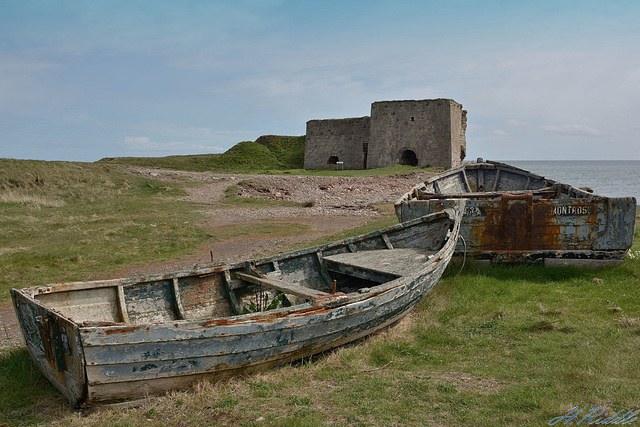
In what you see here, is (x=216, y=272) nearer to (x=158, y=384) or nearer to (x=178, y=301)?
(x=178, y=301)

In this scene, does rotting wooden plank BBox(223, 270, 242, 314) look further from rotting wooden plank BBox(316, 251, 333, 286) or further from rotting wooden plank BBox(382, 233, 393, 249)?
rotting wooden plank BBox(382, 233, 393, 249)

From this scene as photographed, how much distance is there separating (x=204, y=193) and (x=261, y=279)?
1738cm

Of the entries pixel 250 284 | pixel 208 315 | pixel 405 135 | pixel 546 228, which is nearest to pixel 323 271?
pixel 250 284

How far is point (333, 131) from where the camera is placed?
39594mm

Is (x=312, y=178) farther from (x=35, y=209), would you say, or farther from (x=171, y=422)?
(x=171, y=422)

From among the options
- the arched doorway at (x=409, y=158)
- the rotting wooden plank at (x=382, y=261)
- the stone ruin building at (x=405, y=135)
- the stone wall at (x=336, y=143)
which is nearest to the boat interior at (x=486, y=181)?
the rotting wooden plank at (x=382, y=261)

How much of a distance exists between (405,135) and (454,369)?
31029mm

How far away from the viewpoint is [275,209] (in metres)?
19.8

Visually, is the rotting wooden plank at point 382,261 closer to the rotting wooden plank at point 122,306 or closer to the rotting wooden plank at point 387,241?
the rotting wooden plank at point 387,241

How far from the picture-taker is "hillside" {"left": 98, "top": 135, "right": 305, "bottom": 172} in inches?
1537

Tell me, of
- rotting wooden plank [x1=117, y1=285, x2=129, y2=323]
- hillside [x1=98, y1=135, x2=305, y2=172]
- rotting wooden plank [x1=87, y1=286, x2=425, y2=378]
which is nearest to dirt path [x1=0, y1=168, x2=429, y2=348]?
rotting wooden plank [x1=117, y1=285, x2=129, y2=323]

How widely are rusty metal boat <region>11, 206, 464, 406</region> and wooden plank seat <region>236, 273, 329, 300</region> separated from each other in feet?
0.07

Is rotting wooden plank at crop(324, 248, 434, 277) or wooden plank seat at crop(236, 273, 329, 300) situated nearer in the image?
wooden plank seat at crop(236, 273, 329, 300)

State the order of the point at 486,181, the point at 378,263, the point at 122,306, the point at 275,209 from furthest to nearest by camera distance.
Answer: the point at 275,209 → the point at 486,181 → the point at 378,263 → the point at 122,306
